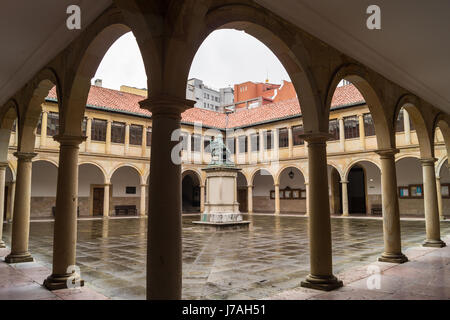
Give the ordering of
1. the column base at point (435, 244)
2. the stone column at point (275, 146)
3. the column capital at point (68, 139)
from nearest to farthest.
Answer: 1. the column capital at point (68, 139)
2. the column base at point (435, 244)
3. the stone column at point (275, 146)

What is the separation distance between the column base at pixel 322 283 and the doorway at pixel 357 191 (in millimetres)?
19414

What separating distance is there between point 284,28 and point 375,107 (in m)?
2.94

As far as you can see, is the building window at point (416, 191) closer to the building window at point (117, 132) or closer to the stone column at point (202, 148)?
the stone column at point (202, 148)

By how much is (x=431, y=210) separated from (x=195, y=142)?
18.3 m

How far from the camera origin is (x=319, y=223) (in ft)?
16.0

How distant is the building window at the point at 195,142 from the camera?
81.9ft

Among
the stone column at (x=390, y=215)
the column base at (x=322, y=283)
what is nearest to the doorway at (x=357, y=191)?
the stone column at (x=390, y=215)

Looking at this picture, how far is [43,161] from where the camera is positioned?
20672 millimetres

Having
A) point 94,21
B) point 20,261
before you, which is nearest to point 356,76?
point 94,21

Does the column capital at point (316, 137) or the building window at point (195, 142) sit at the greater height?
the building window at point (195, 142)

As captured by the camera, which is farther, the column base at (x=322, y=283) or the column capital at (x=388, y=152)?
the column capital at (x=388, y=152)

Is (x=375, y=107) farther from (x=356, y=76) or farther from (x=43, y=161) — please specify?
(x=43, y=161)

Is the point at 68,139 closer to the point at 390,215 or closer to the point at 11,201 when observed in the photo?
the point at 390,215

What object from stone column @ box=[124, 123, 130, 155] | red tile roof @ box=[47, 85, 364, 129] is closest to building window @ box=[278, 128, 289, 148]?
red tile roof @ box=[47, 85, 364, 129]
